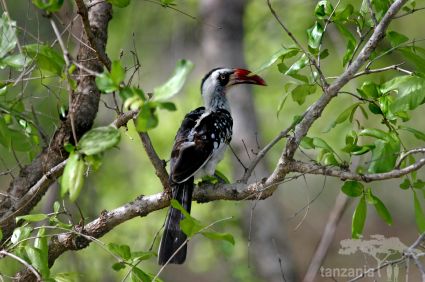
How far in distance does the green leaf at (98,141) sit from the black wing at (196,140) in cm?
167

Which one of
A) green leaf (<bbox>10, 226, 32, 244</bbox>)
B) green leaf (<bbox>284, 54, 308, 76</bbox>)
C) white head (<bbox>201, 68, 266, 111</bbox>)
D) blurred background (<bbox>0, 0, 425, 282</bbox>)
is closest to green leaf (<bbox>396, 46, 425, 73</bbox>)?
green leaf (<bbox>284, 54, 308, 76</bbox>)

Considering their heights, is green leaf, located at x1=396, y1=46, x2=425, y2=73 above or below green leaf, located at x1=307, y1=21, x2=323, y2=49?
below

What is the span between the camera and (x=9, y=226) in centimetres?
340

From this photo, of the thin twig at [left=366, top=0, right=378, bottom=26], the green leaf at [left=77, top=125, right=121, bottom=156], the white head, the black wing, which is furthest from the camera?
Answer: the white head

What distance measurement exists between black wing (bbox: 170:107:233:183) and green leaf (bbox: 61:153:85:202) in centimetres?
169

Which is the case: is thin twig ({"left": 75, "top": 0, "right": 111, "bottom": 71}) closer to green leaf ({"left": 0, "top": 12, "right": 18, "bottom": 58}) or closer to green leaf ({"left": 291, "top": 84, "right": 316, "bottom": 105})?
green leaf ({"left": 0, "top": 12, "right": 18, "bottom": 58})

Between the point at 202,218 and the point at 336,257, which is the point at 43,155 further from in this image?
the point at 336,257

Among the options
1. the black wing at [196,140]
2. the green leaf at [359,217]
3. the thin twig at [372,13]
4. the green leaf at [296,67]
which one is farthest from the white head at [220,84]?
the green leaf at [359,217]

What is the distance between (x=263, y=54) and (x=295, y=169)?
16.6 ft

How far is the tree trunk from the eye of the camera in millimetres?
6523

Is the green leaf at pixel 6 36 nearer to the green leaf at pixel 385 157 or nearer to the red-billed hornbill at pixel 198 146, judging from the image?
the red-billed hornbill at pixel 198 146

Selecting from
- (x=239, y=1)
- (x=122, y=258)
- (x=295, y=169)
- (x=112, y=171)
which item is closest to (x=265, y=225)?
(x=112, y=171)

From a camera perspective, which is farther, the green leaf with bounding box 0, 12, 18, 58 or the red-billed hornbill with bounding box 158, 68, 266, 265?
the red-billed hornbill with bounding box 158, 68, 266, 265

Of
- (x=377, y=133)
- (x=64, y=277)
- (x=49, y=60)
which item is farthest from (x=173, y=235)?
(x=49, y=60)
